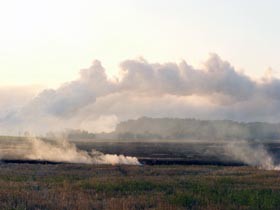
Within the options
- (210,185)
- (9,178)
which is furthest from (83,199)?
(9,178)

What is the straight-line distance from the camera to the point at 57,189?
116 ft

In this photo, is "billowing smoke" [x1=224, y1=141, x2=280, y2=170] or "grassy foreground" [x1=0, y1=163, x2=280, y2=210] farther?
"billowing smoke" [x1=224, y1=141, x2=280, y2=170]

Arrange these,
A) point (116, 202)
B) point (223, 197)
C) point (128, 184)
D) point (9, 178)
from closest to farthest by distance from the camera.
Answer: point (116, 202)
point (223, 197)
point (128, 184)
point (9, 178)

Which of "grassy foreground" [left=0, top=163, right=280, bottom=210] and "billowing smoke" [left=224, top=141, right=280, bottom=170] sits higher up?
"billowing smoke" [left=224, top=141, right=280, bottom=170]

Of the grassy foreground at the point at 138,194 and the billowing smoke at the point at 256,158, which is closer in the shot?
the grassy foreground at the point at 138,194

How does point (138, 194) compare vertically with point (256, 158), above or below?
below

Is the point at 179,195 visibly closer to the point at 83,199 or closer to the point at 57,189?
the point at 83,199

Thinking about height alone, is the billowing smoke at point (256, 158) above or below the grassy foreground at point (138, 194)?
above

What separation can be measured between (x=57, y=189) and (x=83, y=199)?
5320 millimetres

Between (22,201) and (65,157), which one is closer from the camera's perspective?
(22,201)

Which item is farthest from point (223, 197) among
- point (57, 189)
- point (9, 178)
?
point (9, 178)

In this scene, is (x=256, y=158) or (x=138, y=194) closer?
(x=138, y=194)

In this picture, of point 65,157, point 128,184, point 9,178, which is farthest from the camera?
point 65,157

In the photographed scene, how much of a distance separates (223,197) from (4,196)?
12898 mm
